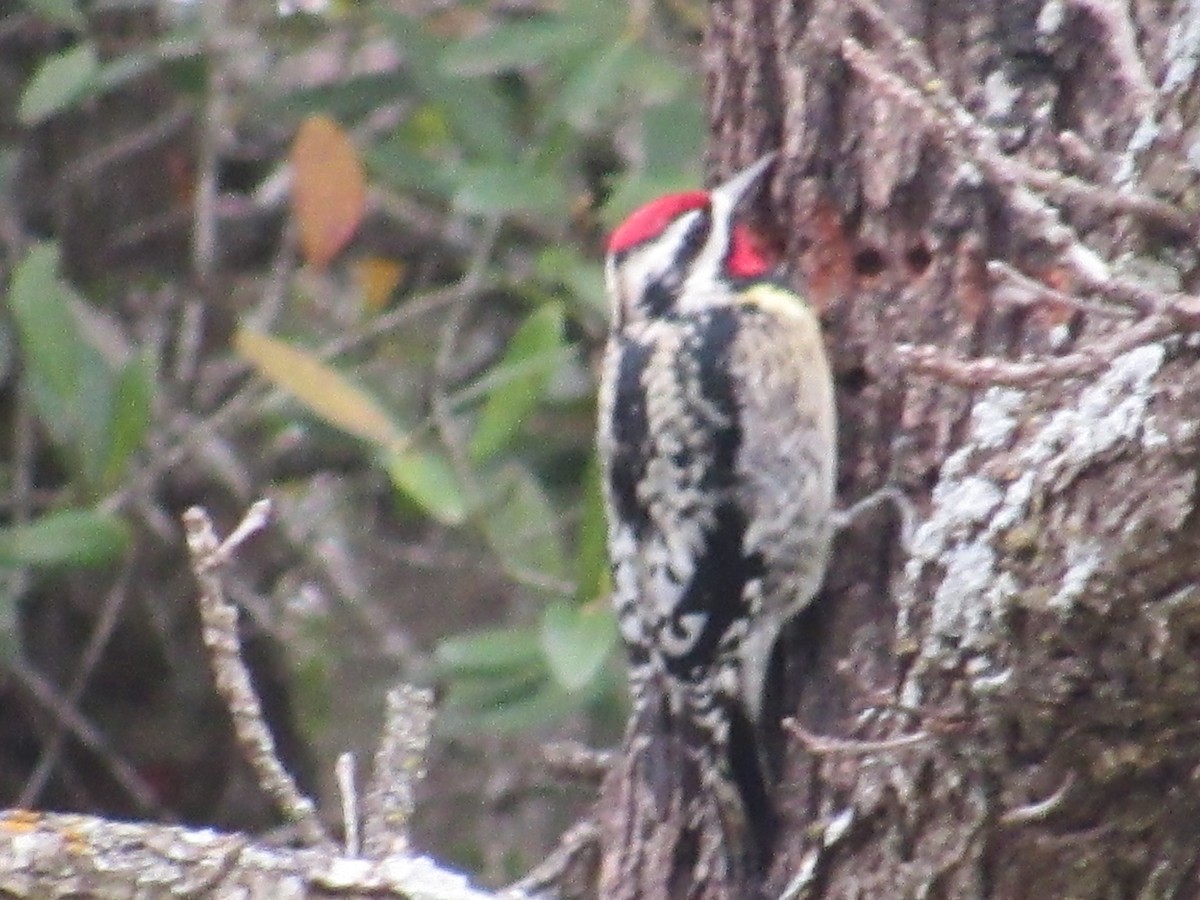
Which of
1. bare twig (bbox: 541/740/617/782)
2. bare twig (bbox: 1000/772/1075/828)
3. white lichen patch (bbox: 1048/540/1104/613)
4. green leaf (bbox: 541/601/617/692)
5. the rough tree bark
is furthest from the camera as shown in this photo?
green leaf (bbox: 541/601/617/692)

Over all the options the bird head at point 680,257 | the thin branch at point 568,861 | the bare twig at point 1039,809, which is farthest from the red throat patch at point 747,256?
the bare twig at point 1039,809

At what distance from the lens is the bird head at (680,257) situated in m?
3.04

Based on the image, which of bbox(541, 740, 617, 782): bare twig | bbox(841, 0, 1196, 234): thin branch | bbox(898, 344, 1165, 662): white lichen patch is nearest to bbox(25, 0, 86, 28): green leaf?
bbox(541, 740, 617, 782): bare twig

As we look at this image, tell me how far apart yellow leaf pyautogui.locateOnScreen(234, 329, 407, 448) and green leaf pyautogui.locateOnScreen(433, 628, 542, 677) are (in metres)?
0.34

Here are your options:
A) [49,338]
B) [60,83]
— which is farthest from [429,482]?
[60,83]

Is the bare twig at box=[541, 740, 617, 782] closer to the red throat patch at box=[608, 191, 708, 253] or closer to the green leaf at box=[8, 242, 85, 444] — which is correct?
the red throat patch at box=[608, 191, 708, 253]

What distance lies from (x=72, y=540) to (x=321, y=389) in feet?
1.58

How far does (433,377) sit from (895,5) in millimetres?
1272

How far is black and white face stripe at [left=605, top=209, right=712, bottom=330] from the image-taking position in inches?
123

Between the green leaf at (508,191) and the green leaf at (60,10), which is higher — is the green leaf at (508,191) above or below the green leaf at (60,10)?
below

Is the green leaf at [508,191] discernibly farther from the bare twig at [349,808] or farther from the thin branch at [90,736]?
the bare twig at [349,808]

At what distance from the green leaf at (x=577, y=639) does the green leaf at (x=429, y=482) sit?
209 mm

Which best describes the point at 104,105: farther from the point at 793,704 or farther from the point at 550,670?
the point at 793,704

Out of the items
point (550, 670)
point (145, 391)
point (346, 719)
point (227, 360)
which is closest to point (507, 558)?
point (550, 670)
